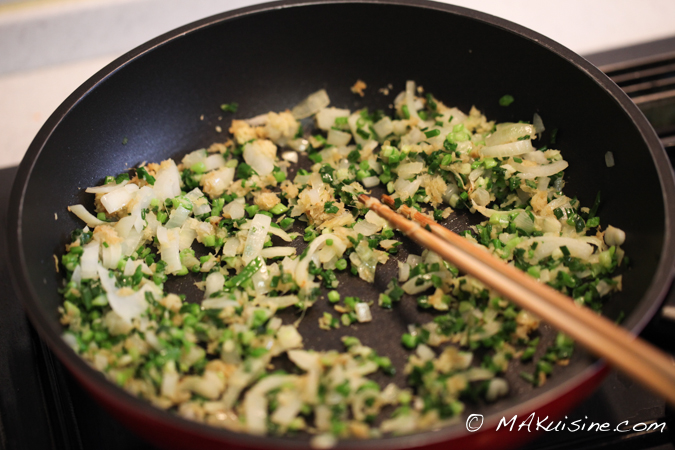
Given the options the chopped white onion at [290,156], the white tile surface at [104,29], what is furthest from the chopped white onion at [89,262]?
the white tile surface at [104,29]

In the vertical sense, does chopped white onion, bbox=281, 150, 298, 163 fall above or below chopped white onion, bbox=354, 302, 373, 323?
above

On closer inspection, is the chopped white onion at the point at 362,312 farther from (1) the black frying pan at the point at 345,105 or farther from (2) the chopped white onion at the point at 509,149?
(2) the chopped white onion at the point at 509,149

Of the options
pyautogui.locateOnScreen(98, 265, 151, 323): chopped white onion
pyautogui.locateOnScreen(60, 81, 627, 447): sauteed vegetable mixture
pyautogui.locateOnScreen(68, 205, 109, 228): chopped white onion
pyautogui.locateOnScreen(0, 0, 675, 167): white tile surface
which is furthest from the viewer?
pyautogui.locateOnScreen(0, 0, 675, 167): white tile surface

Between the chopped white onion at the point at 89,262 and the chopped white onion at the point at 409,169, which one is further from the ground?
the chopped white onion at the point at 409,169

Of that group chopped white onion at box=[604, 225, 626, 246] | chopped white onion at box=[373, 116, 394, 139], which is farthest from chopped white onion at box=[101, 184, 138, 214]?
chopped white onion at box=[604, 225, 626, 246]

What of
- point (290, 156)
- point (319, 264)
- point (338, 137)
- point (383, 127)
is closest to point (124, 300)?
point (319, 264)

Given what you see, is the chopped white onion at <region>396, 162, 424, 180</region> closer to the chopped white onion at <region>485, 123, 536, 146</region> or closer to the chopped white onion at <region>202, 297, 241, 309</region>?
the chopped white onion at <region>485, 123, 536, 146</region>

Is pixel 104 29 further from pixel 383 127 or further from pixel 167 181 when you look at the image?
pixel 383 127
